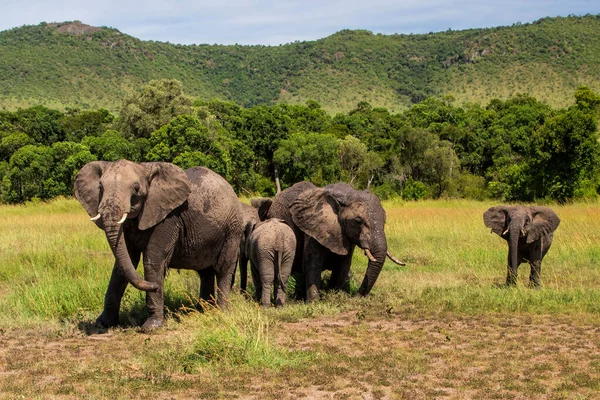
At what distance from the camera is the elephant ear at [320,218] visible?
1106 cm

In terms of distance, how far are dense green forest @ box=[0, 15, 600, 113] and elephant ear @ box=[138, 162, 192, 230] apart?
265 feet

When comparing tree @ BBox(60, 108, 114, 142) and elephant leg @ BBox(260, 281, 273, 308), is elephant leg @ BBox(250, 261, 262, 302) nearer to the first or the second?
elephant leg @ BBox(260, 281, 273, 308)

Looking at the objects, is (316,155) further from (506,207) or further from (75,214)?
(506,207)

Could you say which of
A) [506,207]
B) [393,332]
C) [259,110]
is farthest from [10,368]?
[259,110]

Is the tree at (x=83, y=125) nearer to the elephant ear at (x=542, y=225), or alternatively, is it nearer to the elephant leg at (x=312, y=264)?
the elephant leg at (x=312, y=264)

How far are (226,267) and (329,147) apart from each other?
30.4 metres

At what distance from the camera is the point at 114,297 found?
9.18 meters

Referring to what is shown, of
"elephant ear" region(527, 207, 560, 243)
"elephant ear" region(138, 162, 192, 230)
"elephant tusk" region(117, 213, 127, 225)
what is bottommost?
"elephant ear" region(527, 207, 560, 243)

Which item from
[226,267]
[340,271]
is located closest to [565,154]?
[340,271]

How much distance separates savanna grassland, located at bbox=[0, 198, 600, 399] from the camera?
21.7ft

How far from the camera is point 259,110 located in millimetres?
50875

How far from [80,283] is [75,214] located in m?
12.5

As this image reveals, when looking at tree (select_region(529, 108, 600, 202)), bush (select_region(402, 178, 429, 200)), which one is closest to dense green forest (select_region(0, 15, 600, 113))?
bush (select_region(402, 178, 429, 200))

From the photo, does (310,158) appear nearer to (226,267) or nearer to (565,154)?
(565,154)
